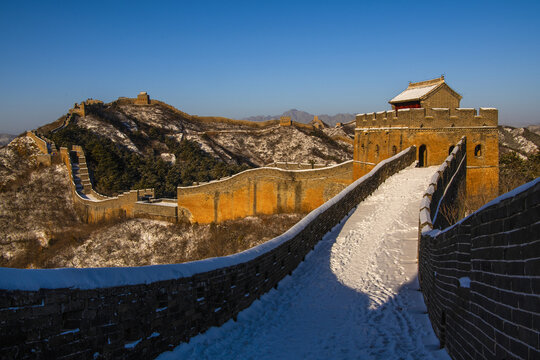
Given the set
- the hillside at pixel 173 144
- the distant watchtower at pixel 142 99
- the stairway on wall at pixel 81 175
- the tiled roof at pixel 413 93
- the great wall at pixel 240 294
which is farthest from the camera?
the distant watchtower at pixel 142 99

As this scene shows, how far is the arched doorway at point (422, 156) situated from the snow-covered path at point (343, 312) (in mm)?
9754

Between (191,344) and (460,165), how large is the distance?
613 inches

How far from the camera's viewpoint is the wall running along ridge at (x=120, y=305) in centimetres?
381

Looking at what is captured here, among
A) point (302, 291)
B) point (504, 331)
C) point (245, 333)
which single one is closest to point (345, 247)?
point (302, 291)

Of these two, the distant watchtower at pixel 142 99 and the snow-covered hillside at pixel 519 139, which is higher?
the distant watchtower at pixel 142 99

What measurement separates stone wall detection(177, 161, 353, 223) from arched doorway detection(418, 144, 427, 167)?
4.60m

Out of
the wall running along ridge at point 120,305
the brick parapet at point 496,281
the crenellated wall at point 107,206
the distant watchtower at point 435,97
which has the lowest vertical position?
the crenellated wall at point 107,206

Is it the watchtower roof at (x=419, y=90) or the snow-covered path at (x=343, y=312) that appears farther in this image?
the watchtower roof at (x=419, y=90)

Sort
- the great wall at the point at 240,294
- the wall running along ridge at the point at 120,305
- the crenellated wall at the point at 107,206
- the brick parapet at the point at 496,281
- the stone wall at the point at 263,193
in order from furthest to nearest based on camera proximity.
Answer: the crenellated wall at the point at 107,206
the stone wall at the point at 263,193
the wall running along ridge at the point at 120,305
the great wall at the point at 240,294
the brick parapet at the point at 496,281

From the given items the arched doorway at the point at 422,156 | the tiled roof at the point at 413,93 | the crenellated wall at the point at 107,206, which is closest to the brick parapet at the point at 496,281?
the arched doorway at the point at 422,156

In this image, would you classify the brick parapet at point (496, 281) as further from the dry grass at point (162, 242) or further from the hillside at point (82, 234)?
the dry grass at point (162, 242)

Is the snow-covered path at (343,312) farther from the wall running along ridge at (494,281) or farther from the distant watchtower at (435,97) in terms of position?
the distant watchtower at (435,97)

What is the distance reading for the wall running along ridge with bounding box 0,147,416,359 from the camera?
3814mm

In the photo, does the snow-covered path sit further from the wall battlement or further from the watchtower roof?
the watchtower roof
